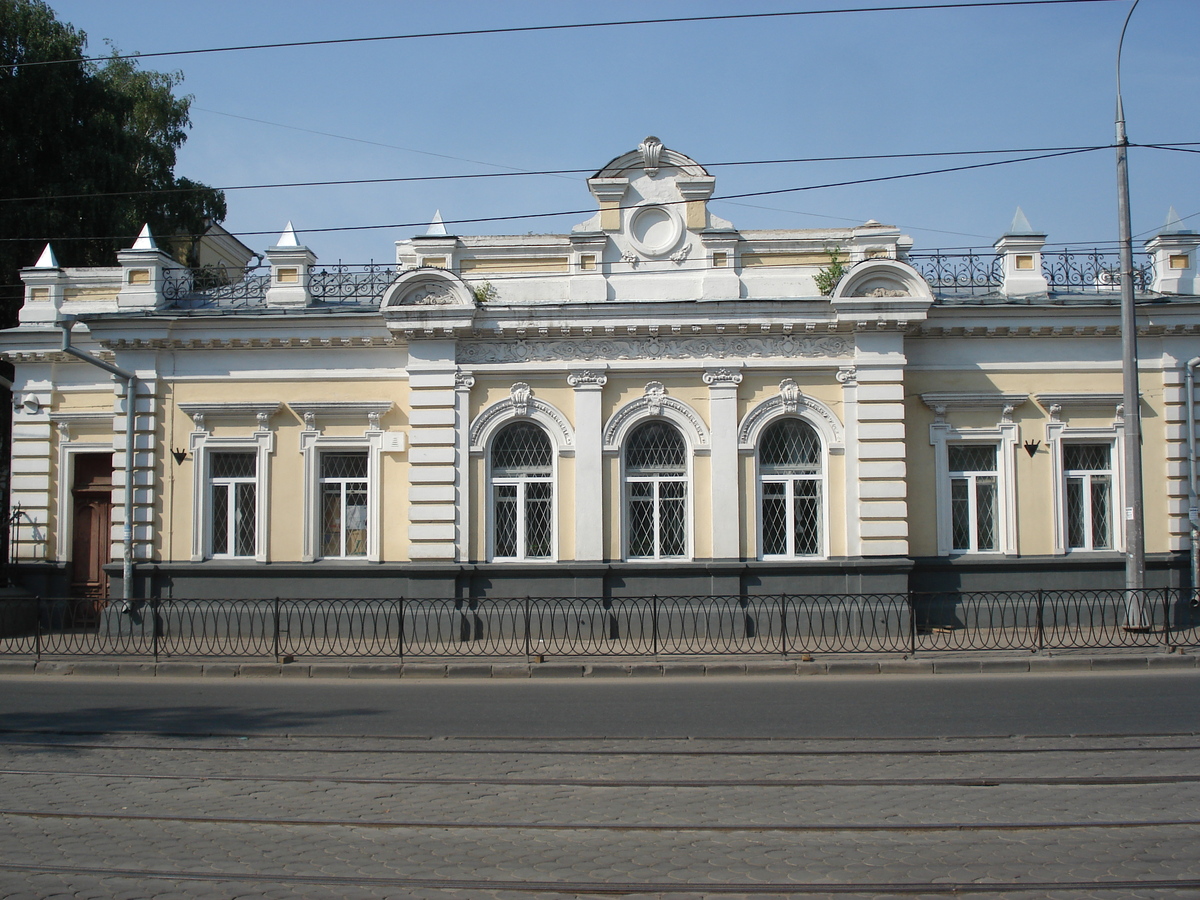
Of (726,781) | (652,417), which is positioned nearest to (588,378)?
(652,417)

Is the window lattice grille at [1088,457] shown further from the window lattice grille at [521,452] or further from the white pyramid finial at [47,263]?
the white pyramid finial at [47,263]

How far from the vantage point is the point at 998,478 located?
18.3 m

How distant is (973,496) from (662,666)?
24.1 ft

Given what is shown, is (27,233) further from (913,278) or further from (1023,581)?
(1023,581)

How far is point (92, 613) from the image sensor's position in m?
17.1

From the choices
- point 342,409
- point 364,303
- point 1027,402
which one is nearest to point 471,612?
point 342,409

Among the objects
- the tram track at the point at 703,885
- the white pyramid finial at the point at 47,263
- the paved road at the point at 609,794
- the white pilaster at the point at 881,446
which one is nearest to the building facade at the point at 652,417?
the white pilaster at the point at 881,446

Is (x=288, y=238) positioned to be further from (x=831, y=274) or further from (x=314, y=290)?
(x=831, y=274)

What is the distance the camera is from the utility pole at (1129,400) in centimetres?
1608

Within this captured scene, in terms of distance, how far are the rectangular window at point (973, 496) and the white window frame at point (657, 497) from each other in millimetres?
4679

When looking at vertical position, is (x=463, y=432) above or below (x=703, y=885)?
above

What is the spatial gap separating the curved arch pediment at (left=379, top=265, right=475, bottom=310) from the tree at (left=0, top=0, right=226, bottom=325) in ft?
33.5

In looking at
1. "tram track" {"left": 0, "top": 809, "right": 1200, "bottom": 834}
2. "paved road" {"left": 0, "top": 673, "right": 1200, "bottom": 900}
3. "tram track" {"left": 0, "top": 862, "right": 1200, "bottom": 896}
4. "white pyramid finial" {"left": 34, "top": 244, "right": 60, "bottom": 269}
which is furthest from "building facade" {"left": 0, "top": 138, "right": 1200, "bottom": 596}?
"tram track" {"left": 0, "top": 862, "right": 1200, "bottom": 896}

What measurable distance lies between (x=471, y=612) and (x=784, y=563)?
211 inches
